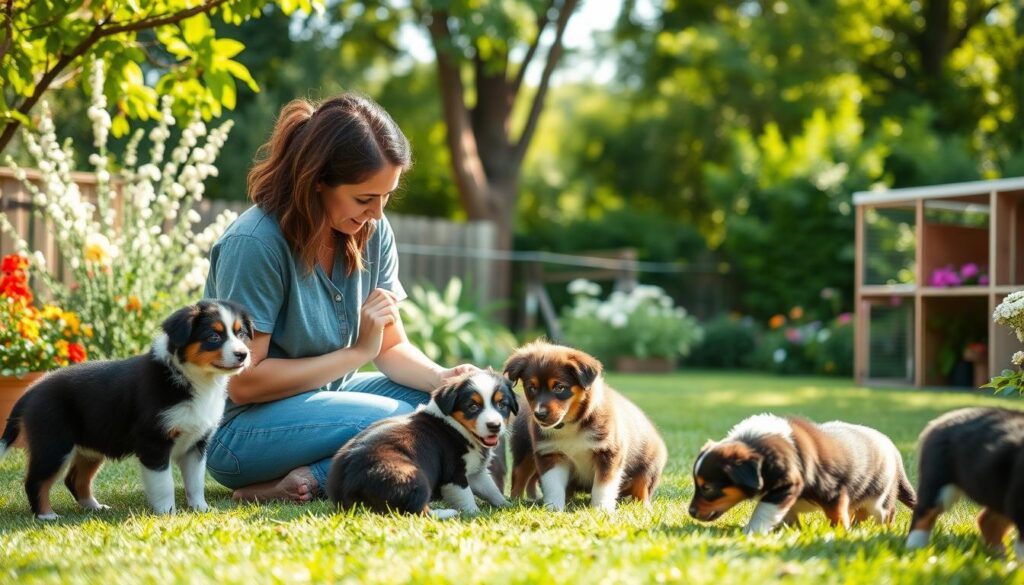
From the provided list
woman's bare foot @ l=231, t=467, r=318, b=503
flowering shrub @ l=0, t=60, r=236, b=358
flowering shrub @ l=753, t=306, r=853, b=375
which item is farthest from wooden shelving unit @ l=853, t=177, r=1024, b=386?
flowering shrub @ l=0, t=60, r=236, b=358

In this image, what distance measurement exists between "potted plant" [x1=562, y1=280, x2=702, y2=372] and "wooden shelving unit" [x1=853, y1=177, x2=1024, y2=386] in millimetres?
2949

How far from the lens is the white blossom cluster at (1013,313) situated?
4.51m

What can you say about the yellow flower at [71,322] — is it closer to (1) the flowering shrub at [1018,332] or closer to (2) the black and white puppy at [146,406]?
(2) the black and white puppy at [146,406]

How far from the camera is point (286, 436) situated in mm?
4375

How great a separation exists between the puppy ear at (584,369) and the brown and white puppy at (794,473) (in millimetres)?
771

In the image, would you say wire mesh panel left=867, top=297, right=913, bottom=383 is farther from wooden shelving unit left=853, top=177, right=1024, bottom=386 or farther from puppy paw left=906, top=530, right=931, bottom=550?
puppy paw left=906, top=530, right=931, bottom=550

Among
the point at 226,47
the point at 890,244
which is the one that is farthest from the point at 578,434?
the point at 890,244

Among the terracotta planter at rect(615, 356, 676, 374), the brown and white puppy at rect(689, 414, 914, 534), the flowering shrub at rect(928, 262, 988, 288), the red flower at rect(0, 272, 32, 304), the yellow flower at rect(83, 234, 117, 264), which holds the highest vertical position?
the yellow flower at rect(83, 234, 117, 264)

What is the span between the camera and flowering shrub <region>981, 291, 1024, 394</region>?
4340 millimetres

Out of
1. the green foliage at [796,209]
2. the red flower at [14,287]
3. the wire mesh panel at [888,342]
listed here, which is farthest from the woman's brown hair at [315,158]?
the green foliage at [796,209]

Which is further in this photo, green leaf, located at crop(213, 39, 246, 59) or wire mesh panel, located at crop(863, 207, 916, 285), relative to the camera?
wire mesh panel, located at crop(863, 207, 916, 285)

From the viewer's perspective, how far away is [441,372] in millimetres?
4805

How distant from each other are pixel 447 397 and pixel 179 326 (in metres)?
1.06

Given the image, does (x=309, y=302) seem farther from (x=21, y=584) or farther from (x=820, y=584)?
(x=820, y=584)
